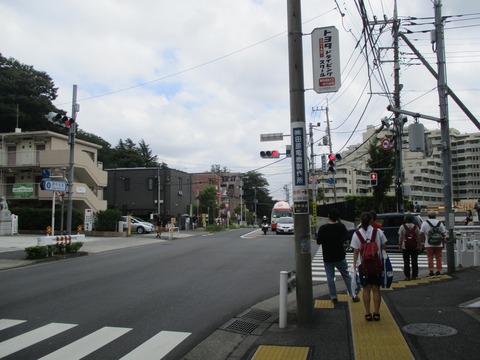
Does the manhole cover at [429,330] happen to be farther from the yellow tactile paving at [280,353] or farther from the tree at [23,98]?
the tree at [23,98]

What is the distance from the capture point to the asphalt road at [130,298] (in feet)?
19.5

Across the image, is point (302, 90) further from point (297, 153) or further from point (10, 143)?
point (10, 143)

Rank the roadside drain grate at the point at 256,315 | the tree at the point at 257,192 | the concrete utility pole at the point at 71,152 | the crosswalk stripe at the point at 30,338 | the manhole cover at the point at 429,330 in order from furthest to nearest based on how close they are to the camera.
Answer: the tree at the point at 257,192 < the concrete utility pole at the point at 71,152 < the roadside drain grate at the point at 256,315 < the manhole cover at the point at 429,330 < the crosswalk stripe at the point at 30,338

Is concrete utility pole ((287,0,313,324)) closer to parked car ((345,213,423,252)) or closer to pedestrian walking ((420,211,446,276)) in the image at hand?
pedestrian walking ((420,211,446,276))

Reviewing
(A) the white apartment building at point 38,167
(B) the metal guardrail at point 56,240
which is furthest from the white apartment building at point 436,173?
(B) the metal guardrail at point 56,240

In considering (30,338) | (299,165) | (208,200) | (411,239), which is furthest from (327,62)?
(208,200)

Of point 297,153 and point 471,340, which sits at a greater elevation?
point 297,153

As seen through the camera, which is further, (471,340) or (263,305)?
(263,305)

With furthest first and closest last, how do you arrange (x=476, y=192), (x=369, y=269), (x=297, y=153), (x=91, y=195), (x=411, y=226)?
(x=476, y=192), (x=91, y=195), (x=411, y=226), (x=297, y=153), (x=369, y=269)

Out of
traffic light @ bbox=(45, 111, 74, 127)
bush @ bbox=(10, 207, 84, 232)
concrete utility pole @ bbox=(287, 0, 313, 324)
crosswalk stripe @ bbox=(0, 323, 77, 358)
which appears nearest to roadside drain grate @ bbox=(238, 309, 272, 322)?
concrete utility pole @ bbox=(287, 0, 313, 324)

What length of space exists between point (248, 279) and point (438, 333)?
5.89 meters

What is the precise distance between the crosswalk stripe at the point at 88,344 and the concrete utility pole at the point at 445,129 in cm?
891

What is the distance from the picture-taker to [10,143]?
1437 inches

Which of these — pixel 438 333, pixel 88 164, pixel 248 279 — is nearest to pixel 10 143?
pixel 88 164
